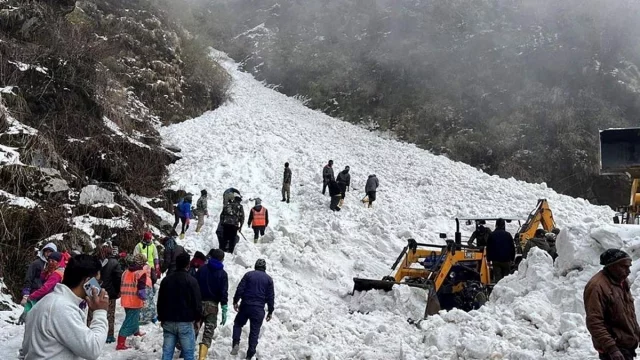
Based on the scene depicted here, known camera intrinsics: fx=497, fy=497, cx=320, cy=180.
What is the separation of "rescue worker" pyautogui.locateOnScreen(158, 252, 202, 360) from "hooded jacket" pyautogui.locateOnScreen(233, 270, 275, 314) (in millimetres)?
1141

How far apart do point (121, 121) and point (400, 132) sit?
1893cm

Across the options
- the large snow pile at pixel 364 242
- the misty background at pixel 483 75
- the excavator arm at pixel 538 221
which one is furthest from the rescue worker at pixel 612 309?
the misty background at pixel 483 75

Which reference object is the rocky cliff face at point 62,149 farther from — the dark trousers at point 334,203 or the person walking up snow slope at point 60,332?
the person walking up snow slope at point 60,332

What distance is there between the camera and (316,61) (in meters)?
39.8

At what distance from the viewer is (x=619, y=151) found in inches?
460

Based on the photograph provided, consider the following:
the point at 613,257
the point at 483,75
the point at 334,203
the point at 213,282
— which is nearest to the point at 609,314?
the point at 613,257

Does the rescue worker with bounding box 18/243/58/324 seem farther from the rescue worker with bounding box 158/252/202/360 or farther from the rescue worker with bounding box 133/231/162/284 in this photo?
the rescue worker with bounding box 158/252/202/360

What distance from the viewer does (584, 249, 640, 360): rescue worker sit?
12.9 ft

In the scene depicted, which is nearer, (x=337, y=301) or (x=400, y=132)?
(x=337, y=301)

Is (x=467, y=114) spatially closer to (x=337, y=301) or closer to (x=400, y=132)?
(x=400, y=132)

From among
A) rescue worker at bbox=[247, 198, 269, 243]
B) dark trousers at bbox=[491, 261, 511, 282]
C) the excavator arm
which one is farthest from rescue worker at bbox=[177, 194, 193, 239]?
the excavator arm

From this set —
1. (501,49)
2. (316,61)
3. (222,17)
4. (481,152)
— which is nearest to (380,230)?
(481,152)

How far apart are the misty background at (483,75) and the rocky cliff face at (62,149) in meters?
17.5

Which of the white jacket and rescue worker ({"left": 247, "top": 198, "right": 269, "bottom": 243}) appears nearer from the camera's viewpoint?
the white jacket
